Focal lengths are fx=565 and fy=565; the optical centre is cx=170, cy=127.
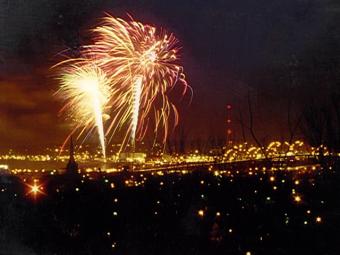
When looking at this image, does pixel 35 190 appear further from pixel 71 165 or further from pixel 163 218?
pixel 163 218

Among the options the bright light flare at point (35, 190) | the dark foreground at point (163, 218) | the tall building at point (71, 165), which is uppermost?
the tall building at point (71, 165)

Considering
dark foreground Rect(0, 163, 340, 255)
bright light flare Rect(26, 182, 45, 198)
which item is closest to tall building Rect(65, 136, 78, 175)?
dark foreground Rect(0, 163, 340, 255)

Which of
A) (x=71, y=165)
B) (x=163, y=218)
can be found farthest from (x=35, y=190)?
(x=163, y=218)

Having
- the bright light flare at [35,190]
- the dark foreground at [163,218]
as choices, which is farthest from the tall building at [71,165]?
the bright light flare at [35,190]

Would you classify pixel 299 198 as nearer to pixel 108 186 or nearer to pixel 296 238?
pixel 296 238

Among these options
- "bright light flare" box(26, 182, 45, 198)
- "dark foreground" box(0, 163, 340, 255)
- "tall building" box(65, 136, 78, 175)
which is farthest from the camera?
"tall building" box(65, 136, 78, 175)

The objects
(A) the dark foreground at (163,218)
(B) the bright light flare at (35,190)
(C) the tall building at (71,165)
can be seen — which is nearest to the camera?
(A) the dark foreground at (163,218)

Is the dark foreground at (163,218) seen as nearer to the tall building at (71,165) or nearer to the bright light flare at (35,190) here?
the bright light flare at (35,190)

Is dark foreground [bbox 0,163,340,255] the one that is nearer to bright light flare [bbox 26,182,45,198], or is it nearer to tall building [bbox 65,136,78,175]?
bright light flare [bbox 26,182,45,198]
